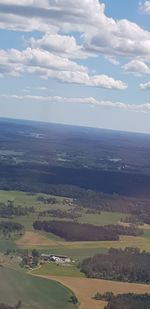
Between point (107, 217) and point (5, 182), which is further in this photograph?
point (5, 182)

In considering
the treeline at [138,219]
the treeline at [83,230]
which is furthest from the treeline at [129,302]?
the treeline at [138,219]

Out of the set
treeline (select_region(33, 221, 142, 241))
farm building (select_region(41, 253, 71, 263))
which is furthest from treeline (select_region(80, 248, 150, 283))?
treeline (select_region(33, 221, 142, 241))

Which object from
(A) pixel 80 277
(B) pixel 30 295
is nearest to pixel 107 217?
(A) pixel 80 277

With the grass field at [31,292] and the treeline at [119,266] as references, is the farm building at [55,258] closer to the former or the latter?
the treeline at [119,266]

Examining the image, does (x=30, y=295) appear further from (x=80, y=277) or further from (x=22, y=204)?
(x=22, y=204)

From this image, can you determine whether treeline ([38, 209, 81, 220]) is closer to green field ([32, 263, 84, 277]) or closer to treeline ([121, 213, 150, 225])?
treeline ([121, 213, 150, 225])

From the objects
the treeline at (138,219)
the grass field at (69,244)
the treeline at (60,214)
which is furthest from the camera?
the treeline at (138,219)

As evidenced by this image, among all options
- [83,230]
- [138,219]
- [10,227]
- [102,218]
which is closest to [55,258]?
[10,227]
